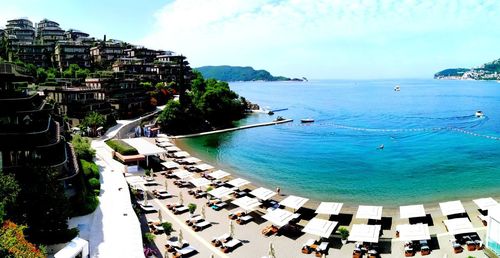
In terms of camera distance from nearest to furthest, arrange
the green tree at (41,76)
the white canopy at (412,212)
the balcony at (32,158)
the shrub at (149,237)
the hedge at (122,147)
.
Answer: the balcony at (32,158) → the shrub at (149,237) → the white canopy at (412,212) → the hedge at (122,147) → the green tree at (41,76)

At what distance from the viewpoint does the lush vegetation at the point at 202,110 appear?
90.9 metres

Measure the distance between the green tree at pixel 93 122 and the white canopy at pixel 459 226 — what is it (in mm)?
58012

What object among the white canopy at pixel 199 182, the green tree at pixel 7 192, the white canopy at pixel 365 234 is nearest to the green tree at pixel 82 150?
the white canopy at pixel 199 182

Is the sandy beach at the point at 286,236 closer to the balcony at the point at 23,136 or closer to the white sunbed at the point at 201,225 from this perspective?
the white sunbed at the point at 201,225

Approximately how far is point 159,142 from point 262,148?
65.7 feet

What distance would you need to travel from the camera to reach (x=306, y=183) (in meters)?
55.9

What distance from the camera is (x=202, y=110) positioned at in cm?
10412

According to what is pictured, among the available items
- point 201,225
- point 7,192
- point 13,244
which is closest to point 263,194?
point 201,225

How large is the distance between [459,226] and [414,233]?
4.29 m

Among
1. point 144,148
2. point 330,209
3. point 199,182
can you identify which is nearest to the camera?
point 330,209

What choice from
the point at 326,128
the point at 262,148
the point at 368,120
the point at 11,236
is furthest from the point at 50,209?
the point at 368,120

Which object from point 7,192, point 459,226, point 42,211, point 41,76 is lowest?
point 459,226

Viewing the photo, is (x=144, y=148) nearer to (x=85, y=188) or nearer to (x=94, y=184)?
(x=94, y=184)

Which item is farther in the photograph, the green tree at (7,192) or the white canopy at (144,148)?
the white canopy at (144,148)
